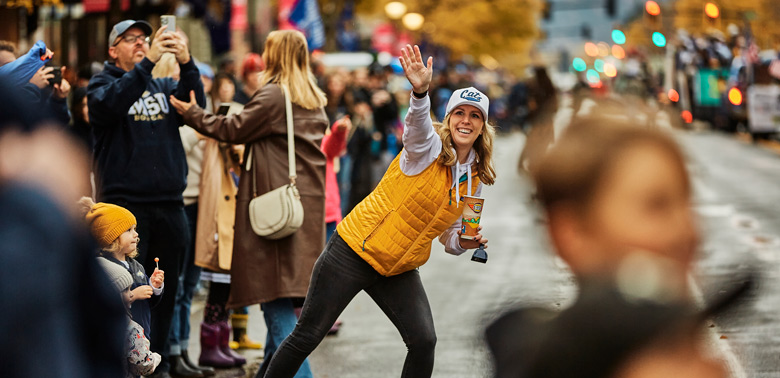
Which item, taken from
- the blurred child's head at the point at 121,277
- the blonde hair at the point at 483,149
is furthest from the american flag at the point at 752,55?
the blurred child's head at the point at 121,277

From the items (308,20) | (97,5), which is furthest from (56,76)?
(308,20)

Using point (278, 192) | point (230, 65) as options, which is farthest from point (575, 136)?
point (230, 65)

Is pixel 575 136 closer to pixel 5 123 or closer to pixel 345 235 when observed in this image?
pixel 5 123

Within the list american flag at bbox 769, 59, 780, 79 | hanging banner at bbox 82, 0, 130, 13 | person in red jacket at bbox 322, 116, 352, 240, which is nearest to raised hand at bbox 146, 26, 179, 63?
person in red jacket at bbox 322, 116, 352, 240

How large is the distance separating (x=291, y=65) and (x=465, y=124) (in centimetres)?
174

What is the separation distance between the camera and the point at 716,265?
35.8 ft

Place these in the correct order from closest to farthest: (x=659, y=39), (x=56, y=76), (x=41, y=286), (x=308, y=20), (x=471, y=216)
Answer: (x=41, y=286)
(x=471, y=216)
(x=56, y=76)
(x=308, y=20)
(x=659, y=39)

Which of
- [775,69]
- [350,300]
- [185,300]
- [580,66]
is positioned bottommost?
[580,66]

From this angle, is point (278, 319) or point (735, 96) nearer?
point (278, 319)

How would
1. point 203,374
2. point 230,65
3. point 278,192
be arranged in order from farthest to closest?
point 230,65 → point 203,374 → point 278,192

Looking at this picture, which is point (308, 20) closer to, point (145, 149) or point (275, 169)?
point (275, 169)

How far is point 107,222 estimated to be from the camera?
507cm

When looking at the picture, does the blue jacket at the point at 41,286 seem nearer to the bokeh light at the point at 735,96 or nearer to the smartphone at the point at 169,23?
the smartphone at the point at 169,23

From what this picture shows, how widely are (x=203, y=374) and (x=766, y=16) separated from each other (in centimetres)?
5466
